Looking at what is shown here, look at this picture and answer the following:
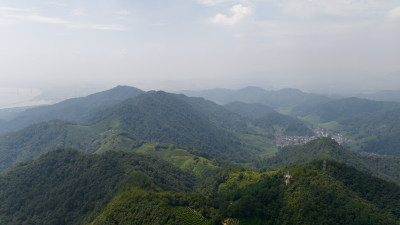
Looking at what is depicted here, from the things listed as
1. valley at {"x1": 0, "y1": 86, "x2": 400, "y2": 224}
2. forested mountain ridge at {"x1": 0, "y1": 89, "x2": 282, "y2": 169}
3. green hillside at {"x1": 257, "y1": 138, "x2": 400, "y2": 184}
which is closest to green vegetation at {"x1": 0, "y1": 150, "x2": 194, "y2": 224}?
valley at {"x1": 0, "y1": 86, "x2": 400, "y2": 224}

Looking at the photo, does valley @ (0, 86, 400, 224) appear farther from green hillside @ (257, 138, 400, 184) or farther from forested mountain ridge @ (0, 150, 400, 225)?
green hillside @ (257, 138, 400, 184)

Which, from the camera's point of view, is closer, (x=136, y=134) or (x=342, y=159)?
(x=342, y=159)

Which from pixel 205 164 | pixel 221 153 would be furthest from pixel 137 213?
pixel 221 153

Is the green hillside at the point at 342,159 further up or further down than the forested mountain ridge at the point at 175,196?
further down

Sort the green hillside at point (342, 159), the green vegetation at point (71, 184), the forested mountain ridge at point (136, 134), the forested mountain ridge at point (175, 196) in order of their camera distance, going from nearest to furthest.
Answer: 1. the forested mountain ridge at point (175, 196)
2. the green vegetation at point (71, 184)
3. the green hillside at point (342, 159)
4. the forested mountain ridge at point (136, 134)

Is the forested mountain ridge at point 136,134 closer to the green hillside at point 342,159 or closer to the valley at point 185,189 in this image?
the valley at point 185,189

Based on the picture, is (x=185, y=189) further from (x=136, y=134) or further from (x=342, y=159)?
(x=136, y=134)

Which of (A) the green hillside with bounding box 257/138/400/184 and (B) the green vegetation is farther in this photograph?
(A) the green hillside with bounding box 257/138/400/184

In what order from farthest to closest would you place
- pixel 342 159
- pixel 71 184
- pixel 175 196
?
pixel 342 159, pixel 71 184, pixel 175 196

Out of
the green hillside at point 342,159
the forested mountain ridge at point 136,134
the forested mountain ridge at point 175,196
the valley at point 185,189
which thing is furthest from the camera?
the forested mountain ridge at point 136,134

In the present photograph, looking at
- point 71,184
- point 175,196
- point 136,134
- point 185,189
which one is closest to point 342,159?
point 185,189

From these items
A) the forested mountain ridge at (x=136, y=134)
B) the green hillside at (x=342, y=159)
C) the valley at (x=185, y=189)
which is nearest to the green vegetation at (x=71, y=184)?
the valley at (x=185, y=189)
